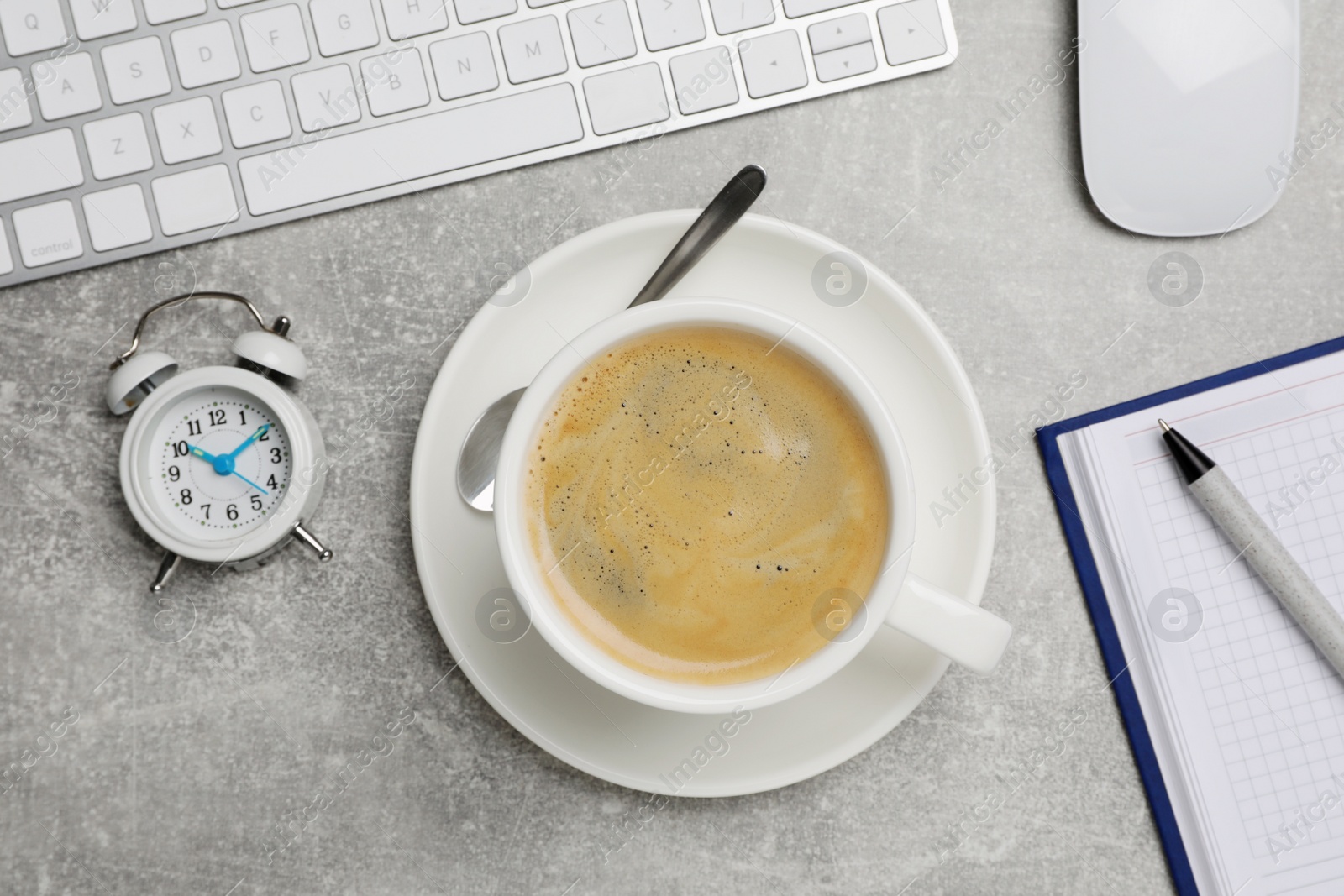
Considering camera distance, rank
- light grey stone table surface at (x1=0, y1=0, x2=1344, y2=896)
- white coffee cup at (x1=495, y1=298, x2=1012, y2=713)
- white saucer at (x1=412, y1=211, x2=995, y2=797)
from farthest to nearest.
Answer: light grey stone table surface at (x1=0, y1=0, x2=1344, y2=896) → white saucer at (x1=412, y1=211, x2=995, y2=797) → white coffee cup at (x1=495, y1=298, x2=1012, y2=713)

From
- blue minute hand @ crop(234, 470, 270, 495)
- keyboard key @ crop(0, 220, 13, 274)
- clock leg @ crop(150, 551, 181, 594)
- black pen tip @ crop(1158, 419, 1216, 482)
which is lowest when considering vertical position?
clock leg @ crop(150, 551, 181, 594)

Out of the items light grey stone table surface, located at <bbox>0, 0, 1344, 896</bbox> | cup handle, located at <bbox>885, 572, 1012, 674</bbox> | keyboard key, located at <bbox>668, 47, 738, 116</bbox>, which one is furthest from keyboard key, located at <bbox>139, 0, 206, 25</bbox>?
cup handle, located at <bbox>885, 572, 1012, 674</bbox>

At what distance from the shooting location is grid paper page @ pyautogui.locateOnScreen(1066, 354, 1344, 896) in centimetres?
93

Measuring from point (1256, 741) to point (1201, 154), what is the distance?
61cm

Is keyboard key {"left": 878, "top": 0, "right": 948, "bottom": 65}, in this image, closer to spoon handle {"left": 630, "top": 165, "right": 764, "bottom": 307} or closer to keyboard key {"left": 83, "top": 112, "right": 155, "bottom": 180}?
spoon handle {"left": 630, "top": 165, "right": 764, "bottom": 307}

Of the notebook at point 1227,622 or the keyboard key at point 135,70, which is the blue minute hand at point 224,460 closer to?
the keyboard key at point 135,70

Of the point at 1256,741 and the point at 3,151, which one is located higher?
the point at 3,151

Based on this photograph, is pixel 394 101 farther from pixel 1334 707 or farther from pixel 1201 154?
pixel 1334 707

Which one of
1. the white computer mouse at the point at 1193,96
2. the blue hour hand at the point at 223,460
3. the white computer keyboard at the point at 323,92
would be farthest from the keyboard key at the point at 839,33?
the blue hour hand at the point at 223,460

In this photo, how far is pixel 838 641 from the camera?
73 cm

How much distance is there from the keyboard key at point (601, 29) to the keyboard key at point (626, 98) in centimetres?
2

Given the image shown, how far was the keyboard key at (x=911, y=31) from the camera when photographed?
3.04 feet

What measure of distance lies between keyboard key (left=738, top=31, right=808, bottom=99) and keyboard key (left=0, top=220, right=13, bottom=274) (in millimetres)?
780

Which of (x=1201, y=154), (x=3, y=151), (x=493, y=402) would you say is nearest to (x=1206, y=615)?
(x=1201, y=154)
